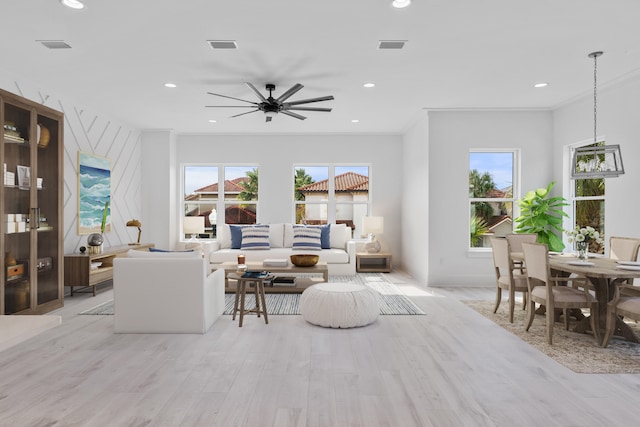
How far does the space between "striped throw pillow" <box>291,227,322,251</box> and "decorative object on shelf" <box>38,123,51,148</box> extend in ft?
12.9

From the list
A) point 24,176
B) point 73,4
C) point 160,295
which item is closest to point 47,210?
point 24,176

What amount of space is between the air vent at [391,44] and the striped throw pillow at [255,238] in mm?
4142

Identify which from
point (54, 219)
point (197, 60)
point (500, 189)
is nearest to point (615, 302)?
point (500, 189)

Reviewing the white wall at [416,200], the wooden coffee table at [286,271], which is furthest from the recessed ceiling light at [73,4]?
the white wall at [416,200]

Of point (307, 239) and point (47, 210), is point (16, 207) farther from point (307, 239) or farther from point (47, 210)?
point (307, 239)

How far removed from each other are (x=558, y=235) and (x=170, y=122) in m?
6.83

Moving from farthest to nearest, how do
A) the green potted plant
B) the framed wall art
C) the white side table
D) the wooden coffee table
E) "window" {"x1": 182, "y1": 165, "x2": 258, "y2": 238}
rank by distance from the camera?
"window" {"x1": 182, "y1": 165, "x2": 258, "y2": 238}
the white side table
the framed wall art
the green potted plant
the wooden coffee table

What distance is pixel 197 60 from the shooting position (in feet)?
13.3

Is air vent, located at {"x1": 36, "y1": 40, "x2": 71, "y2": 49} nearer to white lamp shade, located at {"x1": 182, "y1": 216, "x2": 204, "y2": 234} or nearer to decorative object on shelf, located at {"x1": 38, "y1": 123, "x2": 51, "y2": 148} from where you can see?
decorative object on shelf, located at {"x1": 38, "y1": 123, "x2": 51, "y2": 148}

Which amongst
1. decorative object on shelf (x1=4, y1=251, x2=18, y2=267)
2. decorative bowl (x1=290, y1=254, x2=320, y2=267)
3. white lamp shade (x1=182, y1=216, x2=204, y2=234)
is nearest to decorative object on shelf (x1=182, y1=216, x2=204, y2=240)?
white lamp shade (x1=182, y1=216, x2=204, y2=234)

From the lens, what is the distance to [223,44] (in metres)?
3.63

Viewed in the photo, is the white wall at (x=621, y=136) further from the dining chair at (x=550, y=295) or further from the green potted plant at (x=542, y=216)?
the dining chair at (x=550, y=295)

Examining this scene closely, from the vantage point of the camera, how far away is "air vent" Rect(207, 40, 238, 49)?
3.58 meters

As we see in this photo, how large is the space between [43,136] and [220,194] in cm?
378
